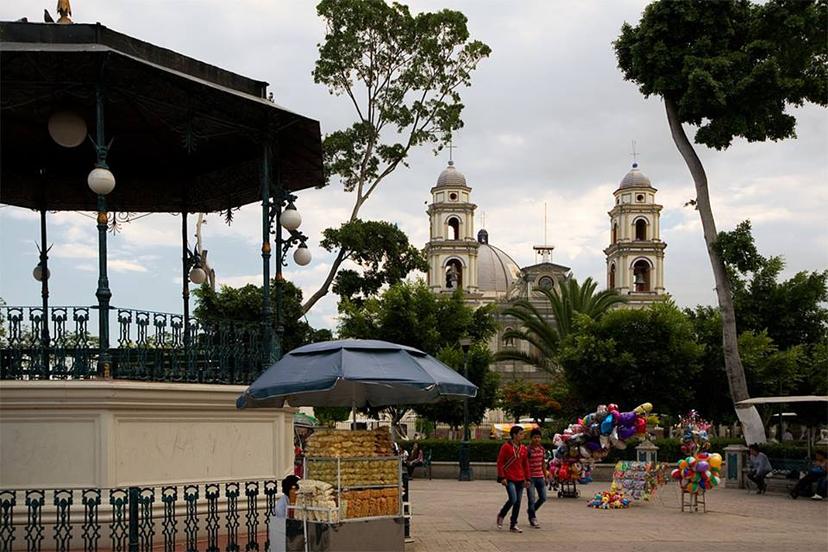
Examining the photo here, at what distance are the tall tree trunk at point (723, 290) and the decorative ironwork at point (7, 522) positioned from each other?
2073cm

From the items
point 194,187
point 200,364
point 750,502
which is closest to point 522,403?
point 750,502

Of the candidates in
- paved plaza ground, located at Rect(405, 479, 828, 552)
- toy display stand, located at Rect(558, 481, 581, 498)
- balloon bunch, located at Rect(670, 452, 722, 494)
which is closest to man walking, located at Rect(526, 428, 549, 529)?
paved plaza ground, located at Rect(405, 479, 828, 552)

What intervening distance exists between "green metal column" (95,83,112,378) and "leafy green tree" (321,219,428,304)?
17804 mm

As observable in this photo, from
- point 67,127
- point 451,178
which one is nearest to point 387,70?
point 67,127

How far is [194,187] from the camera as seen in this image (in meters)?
17.4

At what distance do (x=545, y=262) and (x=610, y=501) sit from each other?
229 feet

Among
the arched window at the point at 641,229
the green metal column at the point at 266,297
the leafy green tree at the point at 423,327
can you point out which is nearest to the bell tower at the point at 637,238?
the arched window at the point at 641,229

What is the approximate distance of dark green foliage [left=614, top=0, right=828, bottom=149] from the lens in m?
25.4

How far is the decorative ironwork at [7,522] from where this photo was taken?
10.0 m

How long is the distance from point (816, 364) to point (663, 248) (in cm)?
4784

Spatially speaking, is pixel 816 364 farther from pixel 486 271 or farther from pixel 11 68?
pixel 486 271

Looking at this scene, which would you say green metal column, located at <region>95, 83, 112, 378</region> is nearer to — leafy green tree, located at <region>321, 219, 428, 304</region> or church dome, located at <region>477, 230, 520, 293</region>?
leafy green tree, located at <region>321, 219, 428, 304</region>

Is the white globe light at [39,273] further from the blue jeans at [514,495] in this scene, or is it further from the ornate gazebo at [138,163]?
the blue jeans at [514,495]

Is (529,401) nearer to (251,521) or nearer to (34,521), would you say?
(251,521)
